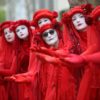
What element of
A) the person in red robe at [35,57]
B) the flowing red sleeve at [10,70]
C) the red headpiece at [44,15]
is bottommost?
the flowing red sleeve at [10,70]

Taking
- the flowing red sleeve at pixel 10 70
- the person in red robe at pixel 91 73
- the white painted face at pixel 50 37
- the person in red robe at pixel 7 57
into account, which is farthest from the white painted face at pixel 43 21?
the person in red robe at pixel 91 73

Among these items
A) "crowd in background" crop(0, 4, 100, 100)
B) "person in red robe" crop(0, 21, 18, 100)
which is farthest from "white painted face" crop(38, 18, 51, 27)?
"person in red robe" crop(0, 21, 18, 100)

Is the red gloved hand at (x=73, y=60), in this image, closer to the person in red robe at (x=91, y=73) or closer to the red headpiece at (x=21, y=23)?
the person in red robe at (x=91, y=73)

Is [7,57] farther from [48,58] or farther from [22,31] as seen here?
[48,58]

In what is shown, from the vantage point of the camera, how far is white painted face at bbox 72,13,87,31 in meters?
7.03

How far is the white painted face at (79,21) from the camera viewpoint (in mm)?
7031

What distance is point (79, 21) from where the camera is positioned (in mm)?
7043

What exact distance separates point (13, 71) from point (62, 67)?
1590 mm

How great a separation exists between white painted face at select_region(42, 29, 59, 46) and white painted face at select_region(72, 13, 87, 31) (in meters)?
0.30

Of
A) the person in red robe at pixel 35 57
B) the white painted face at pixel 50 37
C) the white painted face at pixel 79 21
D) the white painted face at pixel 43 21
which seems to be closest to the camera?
the white painted face at pixel 79 21

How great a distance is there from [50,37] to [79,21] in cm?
43

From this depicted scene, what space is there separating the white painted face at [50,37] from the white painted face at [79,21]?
30cm

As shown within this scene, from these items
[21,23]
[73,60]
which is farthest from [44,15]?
[73,60]

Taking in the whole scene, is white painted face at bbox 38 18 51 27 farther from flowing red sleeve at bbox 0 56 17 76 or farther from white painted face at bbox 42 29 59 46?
flowing red sleeve at bbox 0 56 17 76
